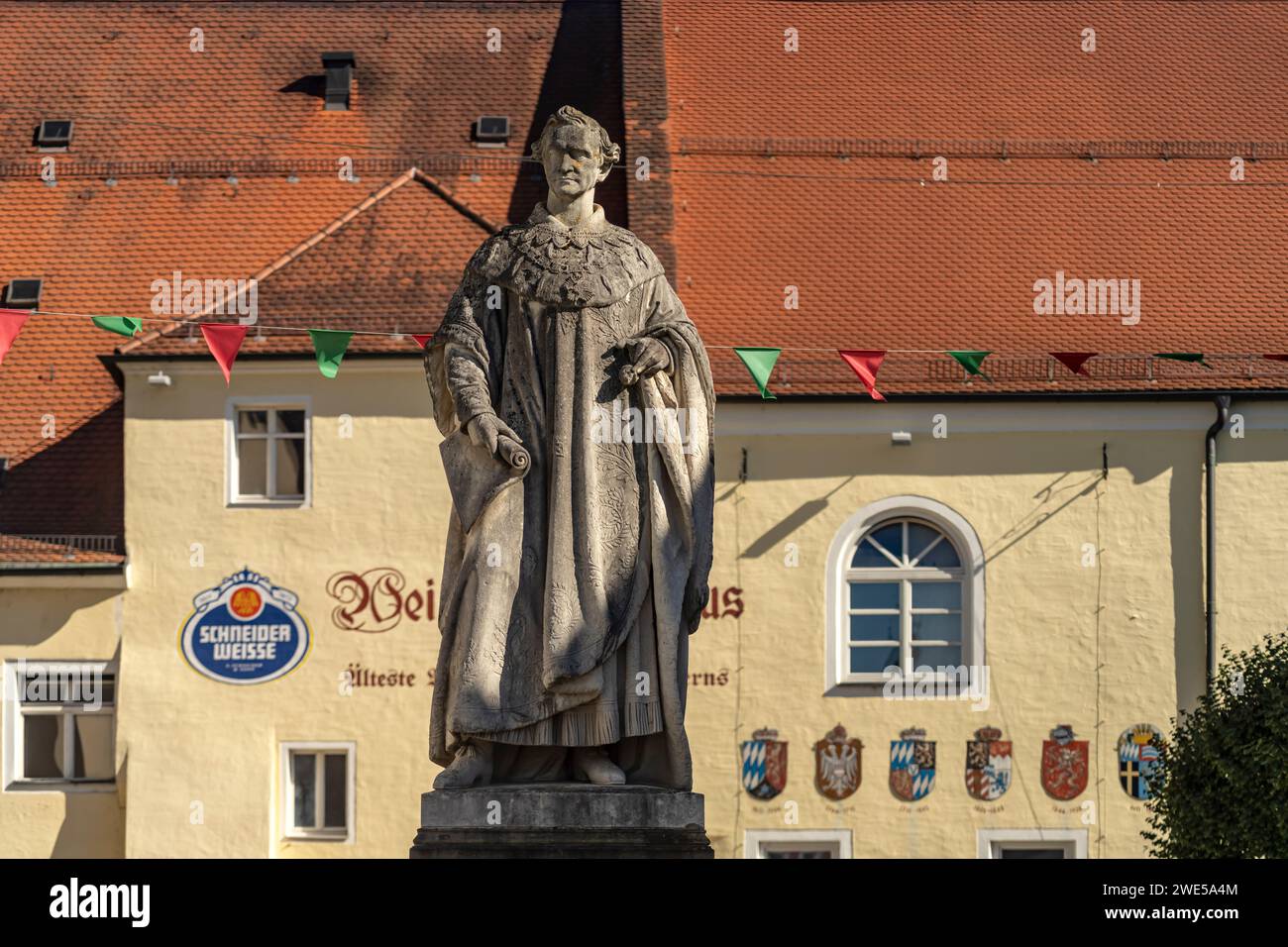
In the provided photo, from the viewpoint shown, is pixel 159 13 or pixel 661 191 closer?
pixel 661 191

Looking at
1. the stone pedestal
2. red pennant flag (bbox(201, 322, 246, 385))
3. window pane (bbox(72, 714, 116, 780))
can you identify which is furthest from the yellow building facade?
the stone pedestal

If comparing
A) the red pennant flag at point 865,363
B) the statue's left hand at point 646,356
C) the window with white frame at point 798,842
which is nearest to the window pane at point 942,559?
the window with white frame at point 798,842

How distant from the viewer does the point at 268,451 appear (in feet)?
88.3

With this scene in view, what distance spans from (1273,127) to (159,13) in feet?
45.4

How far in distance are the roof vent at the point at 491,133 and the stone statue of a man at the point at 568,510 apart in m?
20.7

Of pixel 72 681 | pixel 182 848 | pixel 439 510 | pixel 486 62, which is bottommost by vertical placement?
pixel 182 848

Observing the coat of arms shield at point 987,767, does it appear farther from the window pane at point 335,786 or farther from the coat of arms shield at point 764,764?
the window pane at point 335,786

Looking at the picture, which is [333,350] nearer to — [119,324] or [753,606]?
[119,324]

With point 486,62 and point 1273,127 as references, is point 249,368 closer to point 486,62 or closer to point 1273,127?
point 486,62

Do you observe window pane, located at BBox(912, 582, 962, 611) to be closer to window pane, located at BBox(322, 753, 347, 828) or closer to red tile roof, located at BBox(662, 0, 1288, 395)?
red tile roof, located at BBox(662, 0, 1288, 395)

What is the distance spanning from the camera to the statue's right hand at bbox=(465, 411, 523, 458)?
10148mm

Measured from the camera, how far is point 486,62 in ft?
107
